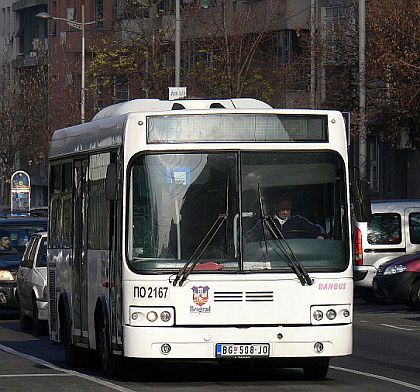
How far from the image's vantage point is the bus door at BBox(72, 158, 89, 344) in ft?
56.9

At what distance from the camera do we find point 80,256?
57.6 ft

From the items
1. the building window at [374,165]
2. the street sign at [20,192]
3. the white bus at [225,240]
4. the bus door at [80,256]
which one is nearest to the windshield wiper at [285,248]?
the white bus at [225,240]

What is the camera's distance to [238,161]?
15594mm

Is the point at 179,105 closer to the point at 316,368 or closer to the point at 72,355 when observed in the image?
the point at 316,368

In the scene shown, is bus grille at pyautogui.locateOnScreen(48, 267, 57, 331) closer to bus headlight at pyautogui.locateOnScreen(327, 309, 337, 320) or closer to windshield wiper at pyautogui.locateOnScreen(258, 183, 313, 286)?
windshield wiper at pyautogui.locateOnScreen(258, 183, 313, 286)

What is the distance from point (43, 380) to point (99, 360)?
235 centimetres

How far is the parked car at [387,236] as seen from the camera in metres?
32.0

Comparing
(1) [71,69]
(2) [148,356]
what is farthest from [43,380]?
(1) [71,69]

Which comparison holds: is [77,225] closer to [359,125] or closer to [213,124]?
[213,124]

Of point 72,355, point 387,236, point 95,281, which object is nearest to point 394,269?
point 387,236

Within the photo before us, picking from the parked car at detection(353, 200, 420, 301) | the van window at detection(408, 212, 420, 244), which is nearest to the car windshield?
the parked car at detection(353, 200, 420, 301)

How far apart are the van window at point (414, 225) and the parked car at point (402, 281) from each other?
7.07 ft

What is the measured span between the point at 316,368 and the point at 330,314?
102 centimetres

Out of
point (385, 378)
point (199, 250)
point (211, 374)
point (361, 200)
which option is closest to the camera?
point (199, 250)
